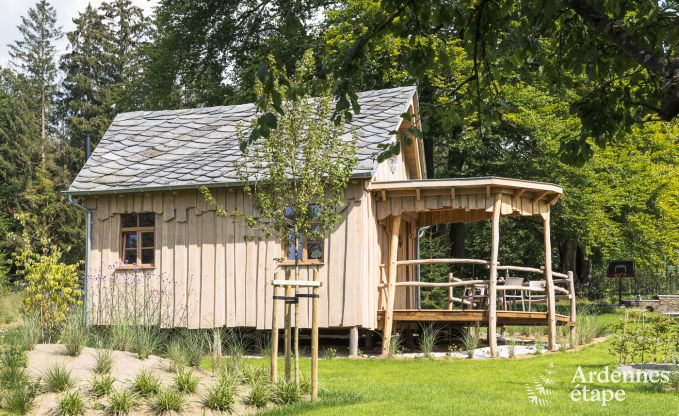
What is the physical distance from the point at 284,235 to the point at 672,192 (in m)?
23.2

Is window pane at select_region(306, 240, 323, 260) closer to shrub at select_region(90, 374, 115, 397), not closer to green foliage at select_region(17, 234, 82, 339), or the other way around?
green foliage at select_region(17, 234, 82, 339)

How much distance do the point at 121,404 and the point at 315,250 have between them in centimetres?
802

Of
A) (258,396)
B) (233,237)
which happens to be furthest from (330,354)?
(258,396)

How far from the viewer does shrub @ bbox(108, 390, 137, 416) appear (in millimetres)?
9398

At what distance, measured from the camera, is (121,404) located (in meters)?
9.40

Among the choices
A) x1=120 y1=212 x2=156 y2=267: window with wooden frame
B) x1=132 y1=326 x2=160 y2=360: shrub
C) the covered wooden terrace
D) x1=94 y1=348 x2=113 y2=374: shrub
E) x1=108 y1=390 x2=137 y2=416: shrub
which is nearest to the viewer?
x1=108 y1=390 x2=137 y2=416: shrub

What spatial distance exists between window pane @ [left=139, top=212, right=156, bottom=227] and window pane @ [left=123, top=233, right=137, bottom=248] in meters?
0.31

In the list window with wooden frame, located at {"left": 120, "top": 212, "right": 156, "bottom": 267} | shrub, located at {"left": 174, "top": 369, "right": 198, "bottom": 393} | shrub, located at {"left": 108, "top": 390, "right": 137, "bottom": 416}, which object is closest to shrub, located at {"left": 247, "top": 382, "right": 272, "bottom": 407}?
shrub, located at {"left": 174, "top": 369, "right": 198, "bottom": 393}

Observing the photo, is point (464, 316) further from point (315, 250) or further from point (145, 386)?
point (145, 386)

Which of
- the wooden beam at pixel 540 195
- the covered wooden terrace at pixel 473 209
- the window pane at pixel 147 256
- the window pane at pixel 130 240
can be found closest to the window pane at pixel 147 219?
the window pane at pixel 130 240

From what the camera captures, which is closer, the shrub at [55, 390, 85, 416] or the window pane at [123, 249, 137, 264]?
the shrub at [55, 390, 85, 416]

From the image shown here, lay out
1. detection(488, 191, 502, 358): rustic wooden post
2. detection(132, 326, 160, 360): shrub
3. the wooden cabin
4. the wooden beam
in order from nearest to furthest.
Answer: detection(132, 326, 160, 360): shrub, detection(488, 191, 502, 358): rustic wooden post, the wooden cabin, the wooden beam

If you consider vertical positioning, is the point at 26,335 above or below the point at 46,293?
below

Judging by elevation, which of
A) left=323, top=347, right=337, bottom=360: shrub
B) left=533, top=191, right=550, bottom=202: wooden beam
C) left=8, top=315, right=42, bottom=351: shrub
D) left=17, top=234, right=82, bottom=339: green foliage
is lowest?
left=323, top=347, right=337, bottom=360: shrub
